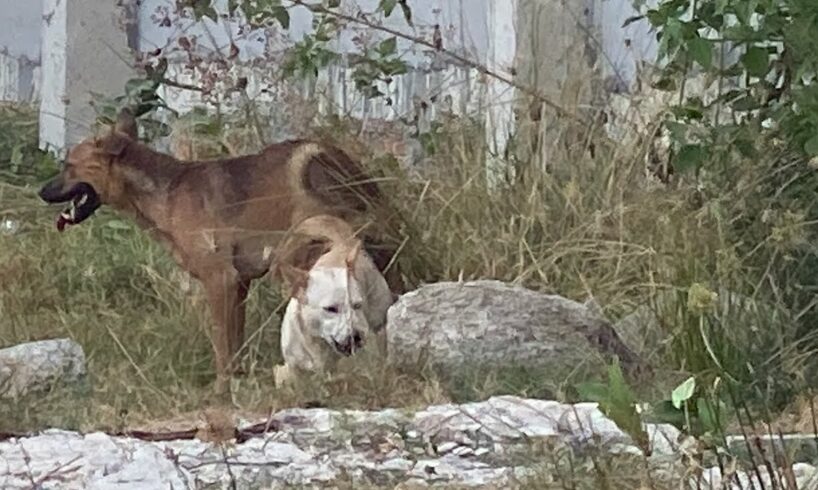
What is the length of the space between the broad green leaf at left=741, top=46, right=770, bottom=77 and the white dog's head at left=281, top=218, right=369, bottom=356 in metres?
1.12

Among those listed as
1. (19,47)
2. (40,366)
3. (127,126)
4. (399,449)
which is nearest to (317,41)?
(127,126)

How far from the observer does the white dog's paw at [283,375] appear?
4.55 metres

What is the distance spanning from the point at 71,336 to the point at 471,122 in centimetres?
165

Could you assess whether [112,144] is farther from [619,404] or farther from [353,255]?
[619,404]

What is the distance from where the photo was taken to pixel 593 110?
19.3 feet

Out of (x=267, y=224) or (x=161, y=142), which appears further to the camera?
(x=161, y=142)

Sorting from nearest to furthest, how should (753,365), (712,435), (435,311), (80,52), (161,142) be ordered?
1. (712,435)
2. (753,365)
3. (435,311)
4. (161,142)
5. (80,52)

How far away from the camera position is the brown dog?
498 centimetres

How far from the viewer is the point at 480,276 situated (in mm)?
5273

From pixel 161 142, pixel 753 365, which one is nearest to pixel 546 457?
pixel 753 365

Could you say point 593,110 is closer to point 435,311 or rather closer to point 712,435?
point 435,311

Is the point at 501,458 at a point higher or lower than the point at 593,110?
lower

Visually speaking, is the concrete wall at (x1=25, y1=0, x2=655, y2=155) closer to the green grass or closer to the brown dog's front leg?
the green grass

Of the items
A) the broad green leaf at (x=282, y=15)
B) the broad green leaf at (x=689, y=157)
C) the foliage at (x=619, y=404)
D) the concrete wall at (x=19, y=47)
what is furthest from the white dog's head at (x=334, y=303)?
the concrete wall at (x=19, y=47)
